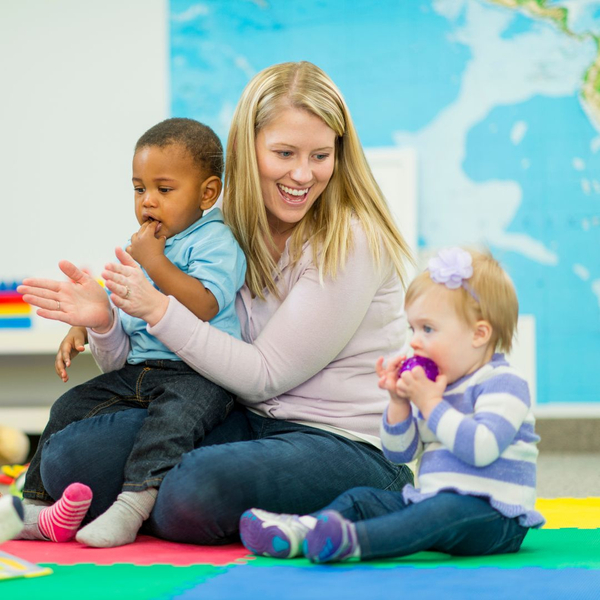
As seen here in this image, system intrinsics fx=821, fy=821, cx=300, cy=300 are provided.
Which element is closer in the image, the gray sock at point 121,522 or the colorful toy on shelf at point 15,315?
the gray sock at point 121,522

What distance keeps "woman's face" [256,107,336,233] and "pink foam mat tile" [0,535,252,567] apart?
61 centimetres

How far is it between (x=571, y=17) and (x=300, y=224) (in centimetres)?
241

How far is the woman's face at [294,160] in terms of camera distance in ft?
4.81

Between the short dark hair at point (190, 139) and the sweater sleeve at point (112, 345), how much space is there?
0.32 m

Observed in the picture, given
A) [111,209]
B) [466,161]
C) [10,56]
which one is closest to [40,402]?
[111,209]

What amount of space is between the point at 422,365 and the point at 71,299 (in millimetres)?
614

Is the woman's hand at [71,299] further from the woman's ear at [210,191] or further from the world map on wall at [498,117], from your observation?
the world map on wall at [498,117]

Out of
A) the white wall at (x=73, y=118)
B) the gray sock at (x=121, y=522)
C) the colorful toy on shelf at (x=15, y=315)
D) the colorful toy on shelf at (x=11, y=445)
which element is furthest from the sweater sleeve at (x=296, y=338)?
the white wall at (x=73, y=118)

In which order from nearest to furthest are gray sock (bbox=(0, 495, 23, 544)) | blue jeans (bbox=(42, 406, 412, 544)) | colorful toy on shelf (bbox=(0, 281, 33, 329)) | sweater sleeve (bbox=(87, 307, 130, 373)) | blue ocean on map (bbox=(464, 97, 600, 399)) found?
gray sock (bbox=(0, 495, 23, 544))
blue jeans (bbox=(42, 406, 412, 544))
sweater sleeve (bbox=(87, 307, 130, 373))
colorful toy on shelf (bbox=(0, 281, 33, 329))
blue ocean on map (bbox=(464, 97, 600, 399))

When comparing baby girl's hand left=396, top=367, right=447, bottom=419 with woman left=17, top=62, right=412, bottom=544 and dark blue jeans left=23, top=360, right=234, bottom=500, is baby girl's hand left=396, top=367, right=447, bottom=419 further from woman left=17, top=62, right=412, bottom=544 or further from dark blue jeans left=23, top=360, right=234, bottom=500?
dark blue jeans left=23, top=360, right=234, bottom=500

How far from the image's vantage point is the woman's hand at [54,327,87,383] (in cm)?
149

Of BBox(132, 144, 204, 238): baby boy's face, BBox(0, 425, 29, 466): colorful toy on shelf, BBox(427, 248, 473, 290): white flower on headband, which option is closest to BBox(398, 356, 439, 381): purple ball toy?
BBox(427, 248, 473, 290): white flower on headband

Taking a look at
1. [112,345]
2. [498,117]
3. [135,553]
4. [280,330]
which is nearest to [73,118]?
[498,117]

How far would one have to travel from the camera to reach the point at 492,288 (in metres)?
1.16
